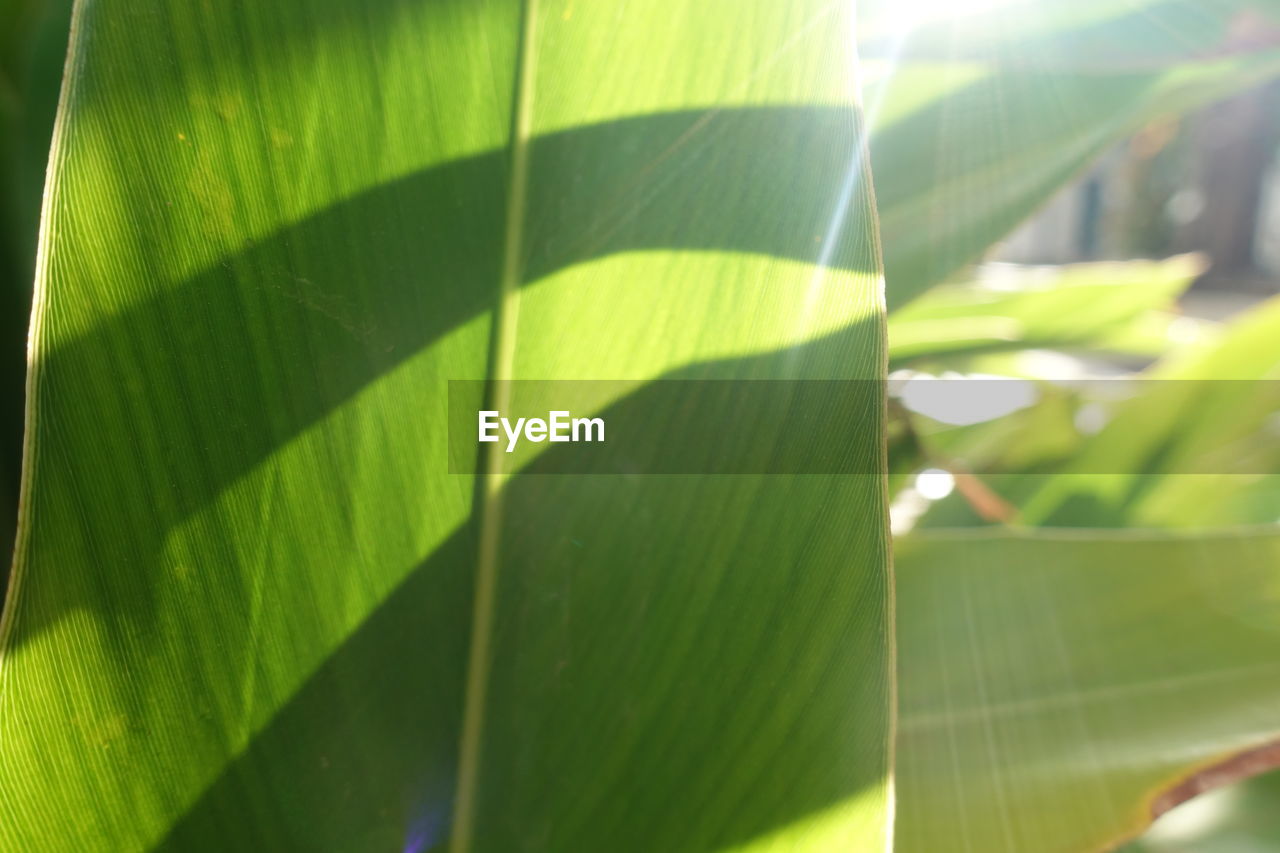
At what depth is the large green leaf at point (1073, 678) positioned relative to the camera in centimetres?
32

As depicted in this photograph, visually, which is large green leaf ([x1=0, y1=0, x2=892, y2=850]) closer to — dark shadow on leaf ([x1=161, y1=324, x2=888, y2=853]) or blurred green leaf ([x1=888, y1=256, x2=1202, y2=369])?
dark shadow on leaf ([x1=161, y1=324, x2=888, y2=853])

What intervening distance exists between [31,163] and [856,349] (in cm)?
42

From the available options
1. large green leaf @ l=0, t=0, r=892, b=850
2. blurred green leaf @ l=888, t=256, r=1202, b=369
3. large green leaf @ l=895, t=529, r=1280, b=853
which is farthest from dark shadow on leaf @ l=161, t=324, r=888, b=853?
blurred green leaf @ l=888, t=256, r=1202, b=369

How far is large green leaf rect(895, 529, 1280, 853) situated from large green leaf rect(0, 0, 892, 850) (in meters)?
0.15

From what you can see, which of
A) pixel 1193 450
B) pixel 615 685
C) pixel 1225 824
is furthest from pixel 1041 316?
pixel 615 685

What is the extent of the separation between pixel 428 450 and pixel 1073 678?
0.30 metres

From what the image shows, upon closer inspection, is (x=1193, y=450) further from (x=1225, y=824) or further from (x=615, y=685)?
(x=615, y=685)

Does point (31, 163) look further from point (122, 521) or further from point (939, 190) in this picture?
point (939, 190)

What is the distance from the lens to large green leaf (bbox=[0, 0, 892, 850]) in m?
0.19

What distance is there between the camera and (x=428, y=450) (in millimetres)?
227

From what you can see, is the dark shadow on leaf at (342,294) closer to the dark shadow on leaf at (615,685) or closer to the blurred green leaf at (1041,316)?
the dark shadow on leaf at (615,685)

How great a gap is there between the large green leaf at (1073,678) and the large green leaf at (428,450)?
149 mm

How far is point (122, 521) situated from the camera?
199 mm

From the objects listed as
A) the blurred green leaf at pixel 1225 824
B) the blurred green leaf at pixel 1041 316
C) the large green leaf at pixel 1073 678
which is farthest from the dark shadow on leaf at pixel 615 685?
the blurred green leaf at pixel 1041 316
